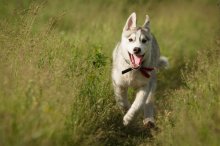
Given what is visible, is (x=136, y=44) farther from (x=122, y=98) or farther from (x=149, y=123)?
(x=149, y=123)

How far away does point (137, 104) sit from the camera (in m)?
7.95

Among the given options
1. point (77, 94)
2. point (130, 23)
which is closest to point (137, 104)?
point (130, 23)

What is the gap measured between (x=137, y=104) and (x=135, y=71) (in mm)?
405

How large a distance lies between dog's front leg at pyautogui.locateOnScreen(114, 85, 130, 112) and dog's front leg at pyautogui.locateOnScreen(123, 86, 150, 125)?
0.63 ft

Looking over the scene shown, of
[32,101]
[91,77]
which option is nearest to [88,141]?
[32,101]

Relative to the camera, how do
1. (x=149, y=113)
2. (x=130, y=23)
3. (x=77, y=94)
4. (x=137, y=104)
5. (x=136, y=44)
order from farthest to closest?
(x=130, y=23), (x=149, y=113), (x=137, y=104), (x=136, y=44), (x=77, y=94)

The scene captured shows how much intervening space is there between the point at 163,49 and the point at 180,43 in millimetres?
768

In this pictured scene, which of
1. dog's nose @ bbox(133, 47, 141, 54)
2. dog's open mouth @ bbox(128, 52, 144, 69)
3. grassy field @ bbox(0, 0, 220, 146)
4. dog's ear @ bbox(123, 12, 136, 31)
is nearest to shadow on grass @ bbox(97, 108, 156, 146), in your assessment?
grassy field @ bbox(0, 0, 220, 146)

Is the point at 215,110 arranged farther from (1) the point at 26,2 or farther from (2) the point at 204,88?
(1) the point at 26,2

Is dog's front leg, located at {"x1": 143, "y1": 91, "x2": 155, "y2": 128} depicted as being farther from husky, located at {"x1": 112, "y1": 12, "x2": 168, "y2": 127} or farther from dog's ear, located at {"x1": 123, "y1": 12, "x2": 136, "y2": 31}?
dog's ear, located at {"x1": 123, "y1": 12, "x2": 136, "y2": 31}

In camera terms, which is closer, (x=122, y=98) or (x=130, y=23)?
(x=122, y=98)

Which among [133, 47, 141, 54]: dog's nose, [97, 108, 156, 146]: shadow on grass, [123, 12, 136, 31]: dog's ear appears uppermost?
[123, 12, 136, 31]: dog's ear

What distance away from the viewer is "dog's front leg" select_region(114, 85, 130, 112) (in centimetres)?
817

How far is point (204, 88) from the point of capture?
720cm
